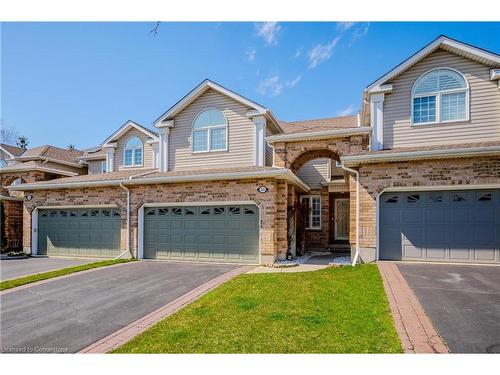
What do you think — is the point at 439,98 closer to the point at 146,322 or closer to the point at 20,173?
the point at 146,322

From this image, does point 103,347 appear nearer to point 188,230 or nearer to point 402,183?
point 188,230

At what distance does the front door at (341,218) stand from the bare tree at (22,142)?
138 feet

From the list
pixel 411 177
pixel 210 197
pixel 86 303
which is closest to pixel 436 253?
pixel 411 177

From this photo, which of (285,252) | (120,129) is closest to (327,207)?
(285,252)

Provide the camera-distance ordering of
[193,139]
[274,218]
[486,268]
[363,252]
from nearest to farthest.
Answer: [486,268]
[363,252]
[274,218]
[193,139]

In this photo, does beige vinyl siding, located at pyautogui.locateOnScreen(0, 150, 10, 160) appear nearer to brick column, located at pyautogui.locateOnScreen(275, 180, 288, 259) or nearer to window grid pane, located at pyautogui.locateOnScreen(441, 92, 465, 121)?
brick column, located at pyautogui.locateOnScreen(275, 180, 288, 259)

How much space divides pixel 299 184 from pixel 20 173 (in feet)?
55.8

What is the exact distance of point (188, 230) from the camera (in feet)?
39.7

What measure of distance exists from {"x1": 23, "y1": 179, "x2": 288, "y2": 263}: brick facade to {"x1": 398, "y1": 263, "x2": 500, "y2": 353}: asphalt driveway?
4.23 metres

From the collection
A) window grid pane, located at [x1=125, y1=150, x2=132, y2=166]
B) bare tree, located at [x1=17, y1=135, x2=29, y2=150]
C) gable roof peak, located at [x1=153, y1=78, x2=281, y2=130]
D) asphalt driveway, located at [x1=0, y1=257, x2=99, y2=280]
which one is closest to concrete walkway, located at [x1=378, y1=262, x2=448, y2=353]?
gable roof peak, located at [x1=153, y1=78, x2=281, y2=130]

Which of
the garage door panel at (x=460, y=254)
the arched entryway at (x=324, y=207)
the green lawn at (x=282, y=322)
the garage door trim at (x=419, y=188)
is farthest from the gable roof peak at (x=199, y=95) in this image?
the garage door panel at (x=460, y=254)

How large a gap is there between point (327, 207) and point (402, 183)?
7.10 m

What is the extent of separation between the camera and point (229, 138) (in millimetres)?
13352

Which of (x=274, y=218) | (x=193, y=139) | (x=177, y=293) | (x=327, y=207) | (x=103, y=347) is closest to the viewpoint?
(x=103, y=347)
